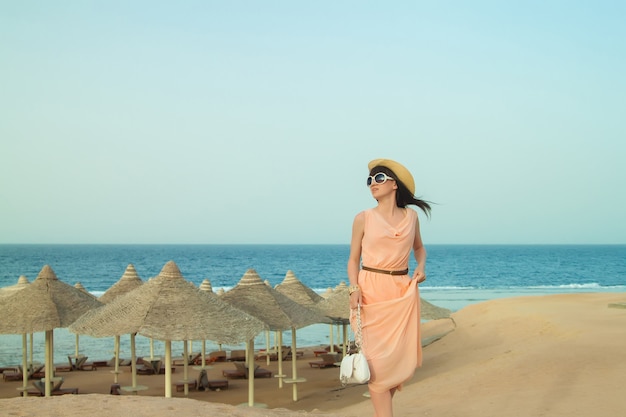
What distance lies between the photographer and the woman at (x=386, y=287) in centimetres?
542

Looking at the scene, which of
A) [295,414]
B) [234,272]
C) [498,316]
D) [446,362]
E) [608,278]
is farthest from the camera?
[234,272]

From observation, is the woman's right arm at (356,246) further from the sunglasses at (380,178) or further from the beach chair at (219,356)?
the beach chair at (219,356)

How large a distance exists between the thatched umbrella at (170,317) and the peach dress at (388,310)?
600 cm

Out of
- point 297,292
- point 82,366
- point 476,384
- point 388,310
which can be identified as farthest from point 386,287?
point 82,366

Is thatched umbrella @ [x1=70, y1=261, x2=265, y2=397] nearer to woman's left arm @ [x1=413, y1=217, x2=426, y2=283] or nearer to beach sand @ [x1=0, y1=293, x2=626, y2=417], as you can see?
beach sand @ [x1=0, y1=293, x2=626, y2=417]

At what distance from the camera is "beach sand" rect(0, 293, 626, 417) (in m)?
7.18

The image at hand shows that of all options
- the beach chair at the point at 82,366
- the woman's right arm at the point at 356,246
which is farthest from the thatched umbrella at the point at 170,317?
the beach chair at the point at 82,366

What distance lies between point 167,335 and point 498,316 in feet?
46.5

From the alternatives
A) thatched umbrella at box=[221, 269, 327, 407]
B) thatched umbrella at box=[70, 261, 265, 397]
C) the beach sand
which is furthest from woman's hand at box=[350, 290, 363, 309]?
thatched umbrella at box=[221, 269, 327, 407]

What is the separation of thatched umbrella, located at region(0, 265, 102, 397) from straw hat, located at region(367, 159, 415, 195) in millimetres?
9454

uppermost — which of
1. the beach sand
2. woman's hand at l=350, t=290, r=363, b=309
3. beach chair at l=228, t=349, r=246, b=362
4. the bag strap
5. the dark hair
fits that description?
the dark hair

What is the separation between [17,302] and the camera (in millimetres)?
13719

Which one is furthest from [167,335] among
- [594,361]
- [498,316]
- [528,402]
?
[498,316]

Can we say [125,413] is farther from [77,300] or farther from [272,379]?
[272,379]
